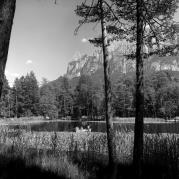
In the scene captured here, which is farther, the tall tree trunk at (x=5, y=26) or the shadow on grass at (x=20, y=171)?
the shadow on grass at (x=20, y=171)

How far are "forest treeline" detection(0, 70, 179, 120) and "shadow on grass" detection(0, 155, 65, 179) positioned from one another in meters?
72.0

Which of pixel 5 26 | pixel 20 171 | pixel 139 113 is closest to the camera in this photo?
pixel 5 26

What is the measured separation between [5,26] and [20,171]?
12.2ft

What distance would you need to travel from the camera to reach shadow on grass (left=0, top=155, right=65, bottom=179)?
17.4ft

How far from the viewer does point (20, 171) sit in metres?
5.54

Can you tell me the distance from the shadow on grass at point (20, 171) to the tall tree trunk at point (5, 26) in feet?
10.5

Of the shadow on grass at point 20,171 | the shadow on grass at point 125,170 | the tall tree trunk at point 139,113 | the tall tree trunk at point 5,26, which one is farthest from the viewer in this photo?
the tall tree trunk at point 139,113

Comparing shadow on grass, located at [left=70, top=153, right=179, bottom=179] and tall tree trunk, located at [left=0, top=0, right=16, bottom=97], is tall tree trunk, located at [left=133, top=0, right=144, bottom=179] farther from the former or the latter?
tall tree trunk, located at [left=0, top=0, right=16, bottom=97]

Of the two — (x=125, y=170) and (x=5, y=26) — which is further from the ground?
(x=5, y=26)

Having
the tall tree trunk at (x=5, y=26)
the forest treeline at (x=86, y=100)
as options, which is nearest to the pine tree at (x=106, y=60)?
the tall tree trunk at (x=5, y=26)

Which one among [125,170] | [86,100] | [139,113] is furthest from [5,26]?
[86,100]

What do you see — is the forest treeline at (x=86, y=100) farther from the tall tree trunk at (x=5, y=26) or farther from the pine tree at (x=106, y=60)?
the tall tree trunk at (x=5, y=26)

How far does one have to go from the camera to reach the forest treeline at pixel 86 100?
81.6 m

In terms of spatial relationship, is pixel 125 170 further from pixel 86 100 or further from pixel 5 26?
pixel 86 100
